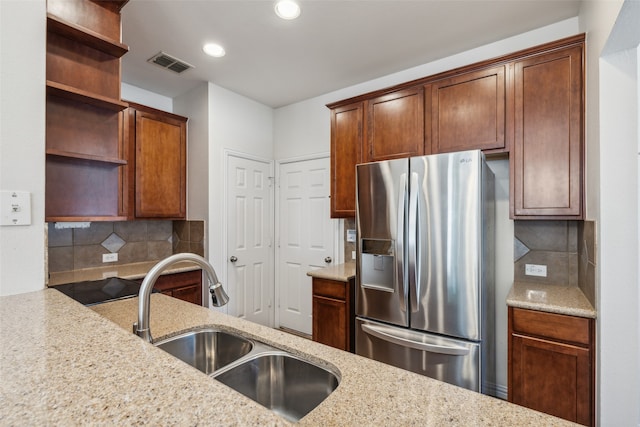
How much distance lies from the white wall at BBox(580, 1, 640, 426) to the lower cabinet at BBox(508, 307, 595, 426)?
0.06m

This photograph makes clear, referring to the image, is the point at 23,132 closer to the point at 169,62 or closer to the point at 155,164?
the point at 169,62

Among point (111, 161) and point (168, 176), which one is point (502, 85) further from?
point (168, 176)

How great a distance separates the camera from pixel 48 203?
1.53 metres

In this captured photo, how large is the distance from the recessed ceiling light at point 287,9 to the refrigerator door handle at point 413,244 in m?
1.31

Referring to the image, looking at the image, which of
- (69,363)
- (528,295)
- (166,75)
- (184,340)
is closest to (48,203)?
(184,340)

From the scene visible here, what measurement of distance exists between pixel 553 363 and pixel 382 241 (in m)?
1.14

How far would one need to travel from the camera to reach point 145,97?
3.19 metres

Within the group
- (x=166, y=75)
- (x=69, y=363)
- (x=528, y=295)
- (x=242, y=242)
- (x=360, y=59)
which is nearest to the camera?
(x=69, y=363)

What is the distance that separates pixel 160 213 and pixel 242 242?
33.6 inches

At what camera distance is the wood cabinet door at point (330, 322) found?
241 cm

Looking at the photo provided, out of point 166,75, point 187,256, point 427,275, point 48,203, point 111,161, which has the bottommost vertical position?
point 427,275

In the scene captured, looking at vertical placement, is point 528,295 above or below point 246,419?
below

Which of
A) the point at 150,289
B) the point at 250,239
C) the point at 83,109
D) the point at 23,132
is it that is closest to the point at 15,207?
the point at 23,132

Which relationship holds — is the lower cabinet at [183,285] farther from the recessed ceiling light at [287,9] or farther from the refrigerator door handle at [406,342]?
the recessed ceiling light at [287,9]
